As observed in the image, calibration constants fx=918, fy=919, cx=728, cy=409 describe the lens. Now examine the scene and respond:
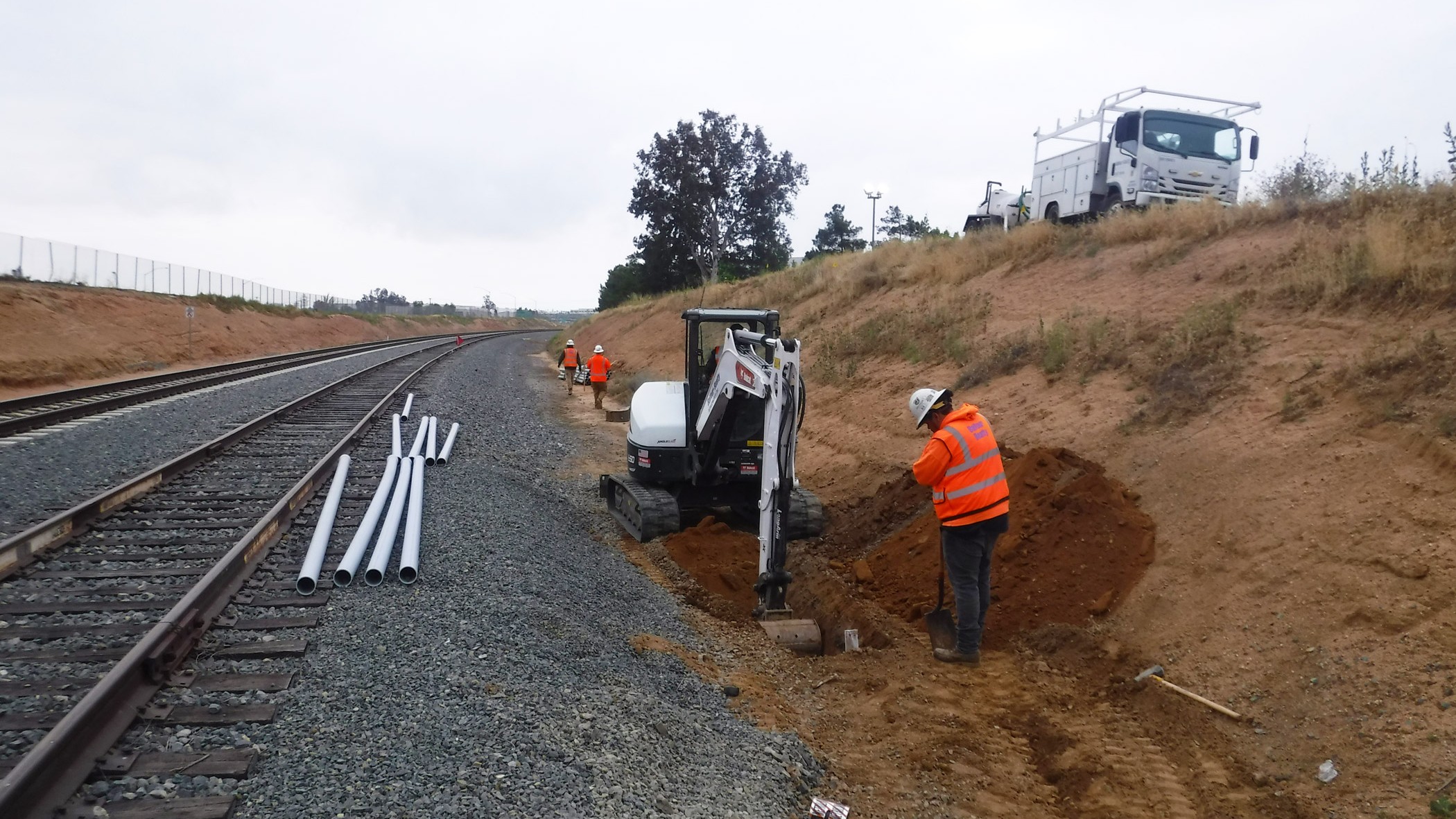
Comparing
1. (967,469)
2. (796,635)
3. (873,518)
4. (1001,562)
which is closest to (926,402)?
(967,469)

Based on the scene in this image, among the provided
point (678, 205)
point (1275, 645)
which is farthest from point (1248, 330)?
point (678, 205)

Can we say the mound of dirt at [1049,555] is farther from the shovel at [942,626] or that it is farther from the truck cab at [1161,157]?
the truck cab at [1161,157]

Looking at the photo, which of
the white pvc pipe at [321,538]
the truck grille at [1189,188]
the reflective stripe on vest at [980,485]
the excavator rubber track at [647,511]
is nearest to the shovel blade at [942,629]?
the reflective stripe on vest at [980,485]

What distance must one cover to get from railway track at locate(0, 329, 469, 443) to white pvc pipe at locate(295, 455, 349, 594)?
239 inches

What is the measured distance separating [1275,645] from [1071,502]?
227 cm

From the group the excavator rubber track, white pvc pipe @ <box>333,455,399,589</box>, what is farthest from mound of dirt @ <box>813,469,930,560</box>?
white pvc pipe @ <box>333,455,399,589</box>

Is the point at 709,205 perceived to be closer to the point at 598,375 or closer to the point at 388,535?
the point at 598,375

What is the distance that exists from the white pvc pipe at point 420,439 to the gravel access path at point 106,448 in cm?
276

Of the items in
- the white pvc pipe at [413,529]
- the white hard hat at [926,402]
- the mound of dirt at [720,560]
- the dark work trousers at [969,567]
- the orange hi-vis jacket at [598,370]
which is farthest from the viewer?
the orange hi-vis jacket at [598,370]

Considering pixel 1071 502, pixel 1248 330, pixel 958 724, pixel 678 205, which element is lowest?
pixel 958 724

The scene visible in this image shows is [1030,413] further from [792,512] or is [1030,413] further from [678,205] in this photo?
[678,205]

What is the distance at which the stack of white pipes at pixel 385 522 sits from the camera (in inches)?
267

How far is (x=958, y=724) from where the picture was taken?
559 centimetres

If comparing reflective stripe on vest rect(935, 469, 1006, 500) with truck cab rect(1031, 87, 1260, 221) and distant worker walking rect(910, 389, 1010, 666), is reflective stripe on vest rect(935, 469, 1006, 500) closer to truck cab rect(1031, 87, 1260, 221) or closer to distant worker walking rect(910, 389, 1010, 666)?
distant worker walking rect(910, 389, 1010, 666)
